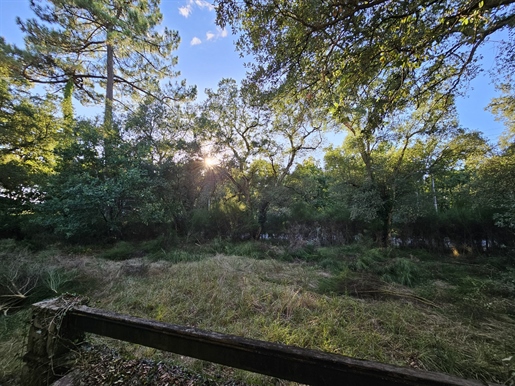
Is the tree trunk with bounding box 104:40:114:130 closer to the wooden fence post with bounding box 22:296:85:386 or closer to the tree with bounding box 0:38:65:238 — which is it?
the tree with bounding box 0:38:65:238

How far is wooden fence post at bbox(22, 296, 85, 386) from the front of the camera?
1031 millimetres

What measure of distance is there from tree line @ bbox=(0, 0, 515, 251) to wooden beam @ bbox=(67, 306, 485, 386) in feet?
8.99

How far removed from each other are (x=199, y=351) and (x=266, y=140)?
9.22 metres

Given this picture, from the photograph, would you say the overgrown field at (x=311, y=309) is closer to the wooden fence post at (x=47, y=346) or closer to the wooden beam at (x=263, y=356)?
the wooden fence post at (x=47, y=346)

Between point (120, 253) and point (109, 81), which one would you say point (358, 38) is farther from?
point (109, 81)

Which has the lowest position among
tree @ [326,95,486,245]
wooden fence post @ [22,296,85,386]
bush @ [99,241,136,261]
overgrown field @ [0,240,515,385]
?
bush @ [99,241,136,261]

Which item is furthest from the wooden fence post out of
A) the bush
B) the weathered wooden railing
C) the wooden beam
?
the bush

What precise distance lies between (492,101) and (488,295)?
16.5 ft

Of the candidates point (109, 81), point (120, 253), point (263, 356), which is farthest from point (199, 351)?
point (109, 81)

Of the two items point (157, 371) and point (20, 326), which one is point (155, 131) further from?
point (157, 371)

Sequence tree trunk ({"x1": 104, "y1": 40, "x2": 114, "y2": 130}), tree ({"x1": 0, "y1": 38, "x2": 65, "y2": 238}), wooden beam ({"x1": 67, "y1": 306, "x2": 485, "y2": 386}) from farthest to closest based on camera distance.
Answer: tree trunk ({"x1": 104, "y1": 40, "x2": 114, "y2": 130}) < tree ({"x1": 0, "y1": 38, "x2": 65, "y2": 238}) < wooden beam ({"x1": 67, "y1": 306, "x2": 485, "y2": 386})

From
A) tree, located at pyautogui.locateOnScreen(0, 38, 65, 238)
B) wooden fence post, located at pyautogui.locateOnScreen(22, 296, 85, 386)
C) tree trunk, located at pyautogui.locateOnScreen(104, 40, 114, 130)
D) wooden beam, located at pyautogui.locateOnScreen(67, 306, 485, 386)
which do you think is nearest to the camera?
wooden beam, located at pyautogui.locateOnScreen(67, 306, 485, 386)

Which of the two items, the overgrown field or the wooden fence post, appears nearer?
the wooden fence post

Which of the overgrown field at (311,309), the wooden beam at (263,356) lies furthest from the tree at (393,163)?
the wooden beam at (263,356)
